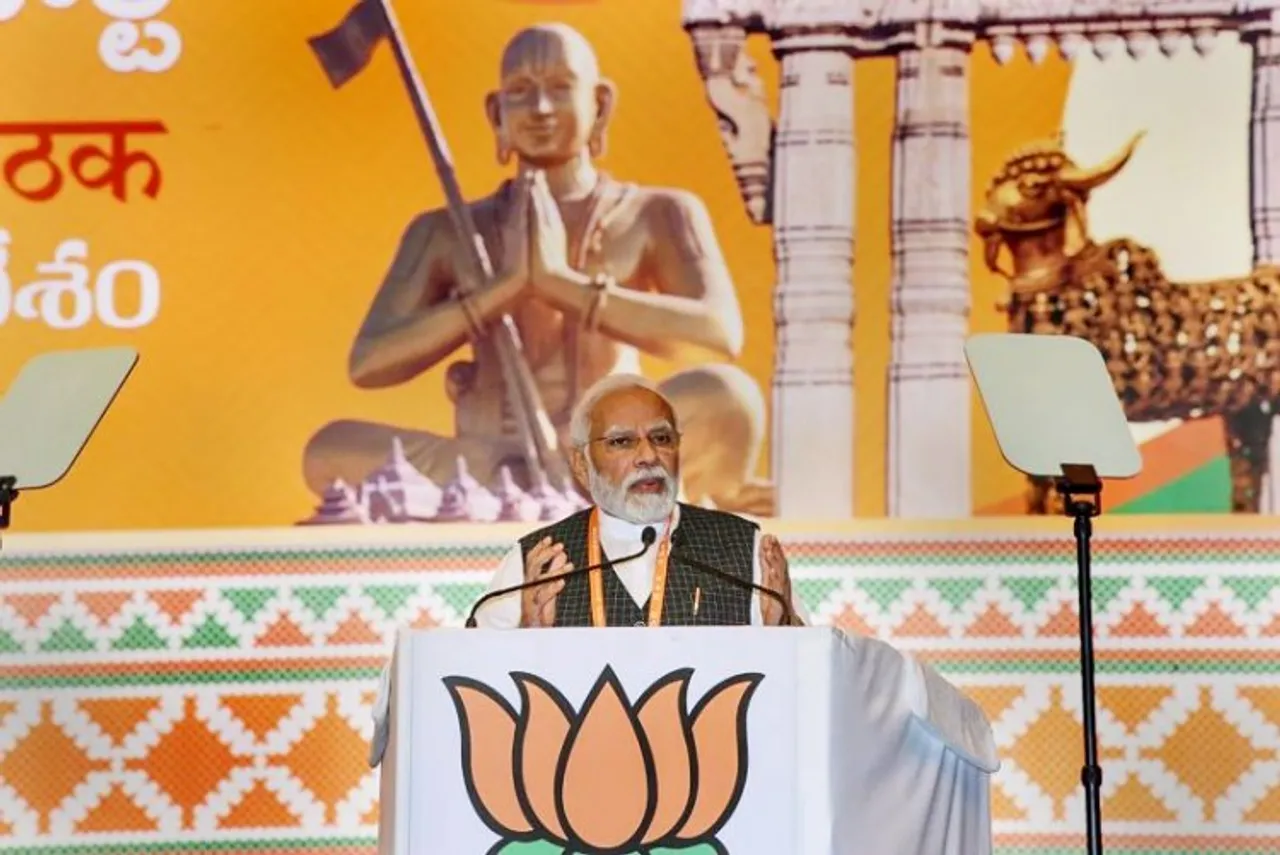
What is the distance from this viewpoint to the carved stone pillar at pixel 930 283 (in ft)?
16.0

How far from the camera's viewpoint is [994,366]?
4.20 metres

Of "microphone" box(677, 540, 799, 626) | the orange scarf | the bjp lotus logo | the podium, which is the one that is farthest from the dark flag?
the bjp lotus logo

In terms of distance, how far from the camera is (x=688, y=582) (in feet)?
12.7

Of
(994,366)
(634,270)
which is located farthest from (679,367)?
(994,366)

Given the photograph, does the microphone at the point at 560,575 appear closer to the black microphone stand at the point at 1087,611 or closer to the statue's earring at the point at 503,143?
the black microphone stand at the point at 1087,611

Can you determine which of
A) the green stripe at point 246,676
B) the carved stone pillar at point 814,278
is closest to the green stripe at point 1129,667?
the carved stone pillar at point 814,278

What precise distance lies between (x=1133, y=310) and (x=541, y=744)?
238cm

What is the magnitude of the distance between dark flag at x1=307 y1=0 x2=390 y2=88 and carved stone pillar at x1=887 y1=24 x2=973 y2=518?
129cm

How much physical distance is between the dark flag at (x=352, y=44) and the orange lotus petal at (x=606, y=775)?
2.44 metres

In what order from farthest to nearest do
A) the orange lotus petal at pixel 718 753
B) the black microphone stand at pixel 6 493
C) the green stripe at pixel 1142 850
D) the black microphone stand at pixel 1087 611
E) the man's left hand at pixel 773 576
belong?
1. the green stripe at pixel 1142 850
2. the black microphone stand at pixel 6 493
3. the black microphone stand at pixel 1087 611
4. the man's left hand at pixel 773 576
5. the orange lotus petal at pixel 718 753

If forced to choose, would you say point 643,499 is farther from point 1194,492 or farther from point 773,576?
point 1194,492

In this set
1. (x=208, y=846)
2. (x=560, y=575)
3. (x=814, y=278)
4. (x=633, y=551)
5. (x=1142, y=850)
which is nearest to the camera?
(x=560, y=575)

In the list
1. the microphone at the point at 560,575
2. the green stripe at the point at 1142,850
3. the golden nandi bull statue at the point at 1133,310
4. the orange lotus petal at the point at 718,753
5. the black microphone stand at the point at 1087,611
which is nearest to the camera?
the orange lotus petal at the point at 718,753

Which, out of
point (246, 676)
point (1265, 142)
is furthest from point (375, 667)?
point (1265, 142)
